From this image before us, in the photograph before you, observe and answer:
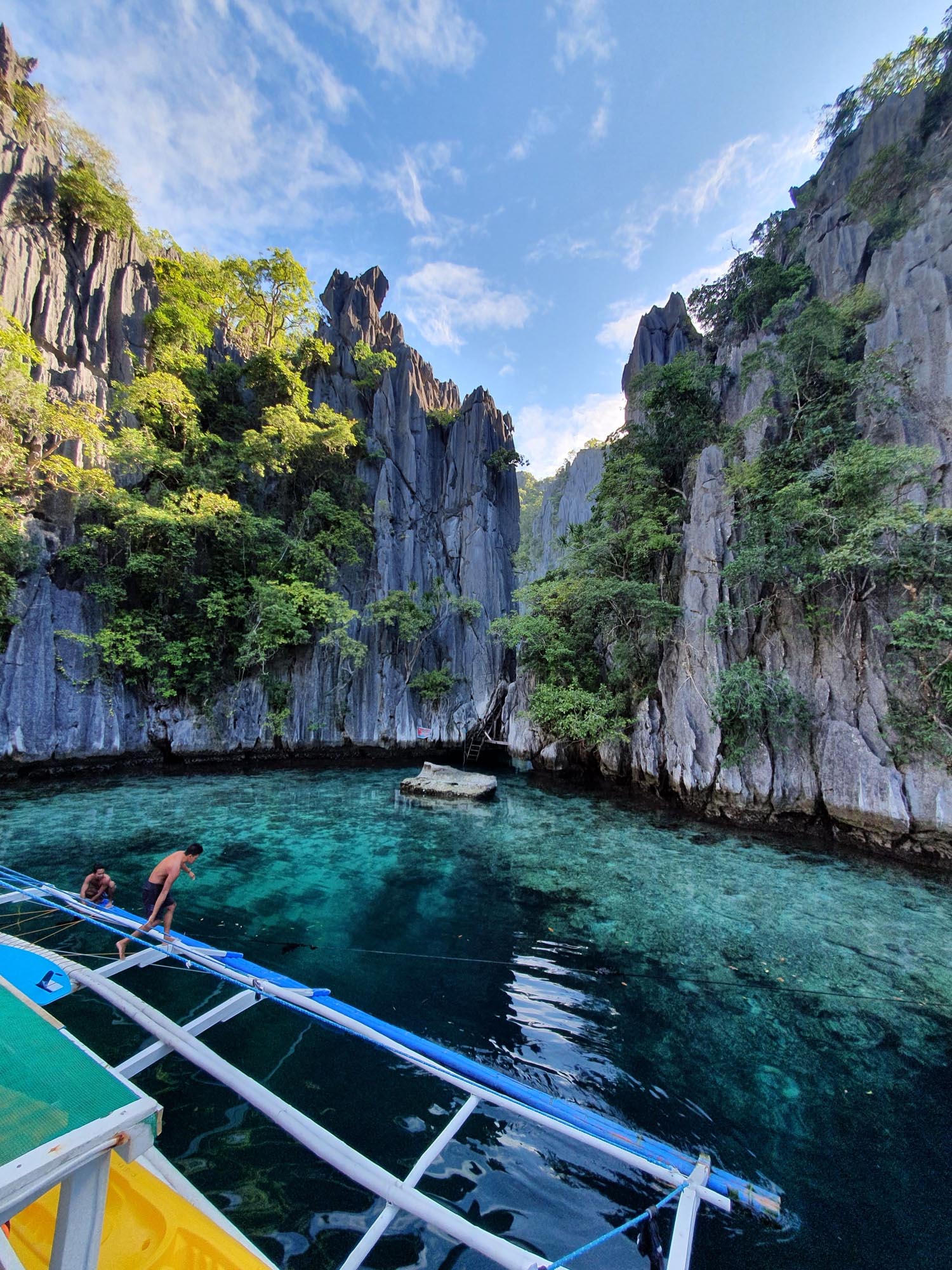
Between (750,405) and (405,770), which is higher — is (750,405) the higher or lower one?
the higher one

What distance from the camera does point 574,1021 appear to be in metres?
4.29

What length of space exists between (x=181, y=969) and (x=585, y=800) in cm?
994

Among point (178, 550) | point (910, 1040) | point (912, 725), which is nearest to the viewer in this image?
point (910, 1040)

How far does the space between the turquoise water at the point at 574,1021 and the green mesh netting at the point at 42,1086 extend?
1.62 metres

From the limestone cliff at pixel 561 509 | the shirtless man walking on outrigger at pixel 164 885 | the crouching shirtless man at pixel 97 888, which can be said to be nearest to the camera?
the shirtless man walking on outrigger at pixel 164 885

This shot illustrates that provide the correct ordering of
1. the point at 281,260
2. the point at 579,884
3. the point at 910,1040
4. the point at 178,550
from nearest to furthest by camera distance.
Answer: the point at 910,1040, the point at 579,884, the point at 178,550, the point at 281,260

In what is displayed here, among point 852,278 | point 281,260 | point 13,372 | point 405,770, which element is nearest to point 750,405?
point 852,278

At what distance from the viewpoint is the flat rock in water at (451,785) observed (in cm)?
1268

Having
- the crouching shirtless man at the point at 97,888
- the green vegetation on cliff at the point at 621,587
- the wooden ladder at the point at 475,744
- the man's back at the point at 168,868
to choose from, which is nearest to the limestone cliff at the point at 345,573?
the wooden ladder at the point at 475,744

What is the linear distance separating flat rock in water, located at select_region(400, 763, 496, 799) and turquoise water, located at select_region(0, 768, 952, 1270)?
11.1 feet

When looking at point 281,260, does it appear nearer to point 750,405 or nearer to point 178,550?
point 178,550

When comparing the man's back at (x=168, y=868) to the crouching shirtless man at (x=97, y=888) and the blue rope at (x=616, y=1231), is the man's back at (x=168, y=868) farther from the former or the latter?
the blue rope at (x=616, y=1231)

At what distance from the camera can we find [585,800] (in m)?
12.4

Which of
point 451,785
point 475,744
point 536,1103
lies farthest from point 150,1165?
point 475,744
